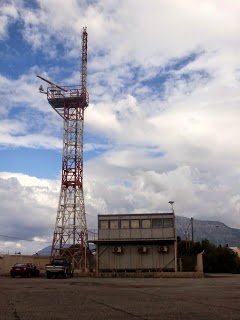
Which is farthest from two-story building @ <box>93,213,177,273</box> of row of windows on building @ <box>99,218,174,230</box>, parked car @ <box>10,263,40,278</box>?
parked car @ <box>10,263,40,278</box>

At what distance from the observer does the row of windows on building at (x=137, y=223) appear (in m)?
44.3

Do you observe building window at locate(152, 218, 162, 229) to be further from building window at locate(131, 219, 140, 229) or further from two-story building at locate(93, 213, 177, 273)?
building window at locate(131, 219, 140, 229)

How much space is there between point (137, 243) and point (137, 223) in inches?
75.6

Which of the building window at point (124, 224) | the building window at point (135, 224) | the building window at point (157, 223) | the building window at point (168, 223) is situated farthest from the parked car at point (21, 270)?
the building window at point (168, 223)

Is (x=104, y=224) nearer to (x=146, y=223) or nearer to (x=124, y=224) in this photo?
(x=124, y=224)

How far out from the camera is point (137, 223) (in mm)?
44812

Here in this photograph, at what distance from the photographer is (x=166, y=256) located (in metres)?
44.2

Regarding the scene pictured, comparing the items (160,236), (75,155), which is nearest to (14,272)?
(160,236)

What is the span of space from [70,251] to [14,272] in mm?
22900

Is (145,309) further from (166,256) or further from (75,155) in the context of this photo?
(75,155)

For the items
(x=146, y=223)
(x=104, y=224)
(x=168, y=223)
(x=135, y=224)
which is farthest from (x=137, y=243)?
(x=104, y=224)

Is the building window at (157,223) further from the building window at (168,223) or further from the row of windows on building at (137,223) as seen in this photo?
the building window at (168,223)

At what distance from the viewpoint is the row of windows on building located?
145 ft

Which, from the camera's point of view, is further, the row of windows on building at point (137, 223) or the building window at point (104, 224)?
the building window at point (104, 224)
